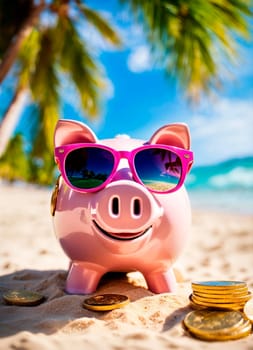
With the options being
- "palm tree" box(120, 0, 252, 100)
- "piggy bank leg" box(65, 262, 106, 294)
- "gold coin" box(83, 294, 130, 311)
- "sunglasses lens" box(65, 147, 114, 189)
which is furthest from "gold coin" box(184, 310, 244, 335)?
"palm tree" box(120, 0, 252, 100)

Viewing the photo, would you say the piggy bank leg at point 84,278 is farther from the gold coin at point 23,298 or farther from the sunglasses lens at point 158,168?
the sunglasses lens at point 158,168

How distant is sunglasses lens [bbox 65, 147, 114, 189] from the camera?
164cm

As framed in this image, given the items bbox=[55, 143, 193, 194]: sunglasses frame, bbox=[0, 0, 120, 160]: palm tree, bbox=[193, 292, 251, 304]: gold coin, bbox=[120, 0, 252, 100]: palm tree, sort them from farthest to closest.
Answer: bbox=[0, 0, 120, 160]: palm tree, bbox=[120, 0, 252, 100]: palm tree, bbox=[55, 143, 193, 194]: sunglasses frame, bbox=[193, 292, 251, 304]: gold coin

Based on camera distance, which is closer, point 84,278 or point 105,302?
point 105,302

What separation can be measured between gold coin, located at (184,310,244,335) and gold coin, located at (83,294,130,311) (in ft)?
0.96

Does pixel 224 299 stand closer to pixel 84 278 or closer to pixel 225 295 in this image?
pixel 225 295

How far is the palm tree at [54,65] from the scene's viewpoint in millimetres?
6129

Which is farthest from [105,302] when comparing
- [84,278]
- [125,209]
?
[125,209]

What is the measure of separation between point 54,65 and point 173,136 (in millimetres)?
5496

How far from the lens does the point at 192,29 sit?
4688 mm

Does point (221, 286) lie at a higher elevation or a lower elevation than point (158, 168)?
lower

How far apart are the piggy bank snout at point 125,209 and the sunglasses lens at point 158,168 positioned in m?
0.11

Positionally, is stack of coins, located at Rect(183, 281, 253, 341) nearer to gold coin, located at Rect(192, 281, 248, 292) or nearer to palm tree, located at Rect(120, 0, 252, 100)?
gold coin, located at Rect(192, 281, 248, 292)

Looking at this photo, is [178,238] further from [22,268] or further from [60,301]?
[22,268]
